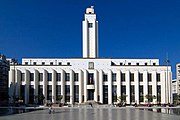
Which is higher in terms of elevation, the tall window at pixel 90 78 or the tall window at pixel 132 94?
the tall window at pixel 90 78

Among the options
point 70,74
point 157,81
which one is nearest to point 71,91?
point 70,74

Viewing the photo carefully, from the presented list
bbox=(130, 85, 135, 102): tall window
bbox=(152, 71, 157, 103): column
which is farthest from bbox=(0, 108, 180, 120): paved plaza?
bbox=(152, 71, 157, 103): column

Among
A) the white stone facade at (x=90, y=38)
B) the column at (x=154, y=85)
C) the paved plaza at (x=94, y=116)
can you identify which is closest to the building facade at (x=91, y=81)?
the column at (x=154, y=85)

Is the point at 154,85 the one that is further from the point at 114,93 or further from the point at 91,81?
the point at 91,81

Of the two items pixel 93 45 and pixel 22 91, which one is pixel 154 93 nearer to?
pixel 93 45

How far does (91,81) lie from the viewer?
84.9 meters

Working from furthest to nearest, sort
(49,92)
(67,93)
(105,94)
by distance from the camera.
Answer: (105,94)
(67,93)
(49,92)

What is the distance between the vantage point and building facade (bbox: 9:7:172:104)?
83625 mm

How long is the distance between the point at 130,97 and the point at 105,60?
1294 cm

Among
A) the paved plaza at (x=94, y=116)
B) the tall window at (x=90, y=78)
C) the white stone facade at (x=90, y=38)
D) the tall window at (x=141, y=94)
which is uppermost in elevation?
the white stone facade at (x=90, y=38)

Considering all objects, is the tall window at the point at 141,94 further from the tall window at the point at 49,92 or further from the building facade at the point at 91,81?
the tall window at the point at 49,92

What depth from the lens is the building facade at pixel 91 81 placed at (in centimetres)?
8362

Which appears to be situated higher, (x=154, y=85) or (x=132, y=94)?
(x=154, y=85)

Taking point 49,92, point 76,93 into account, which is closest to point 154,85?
point 76,93
